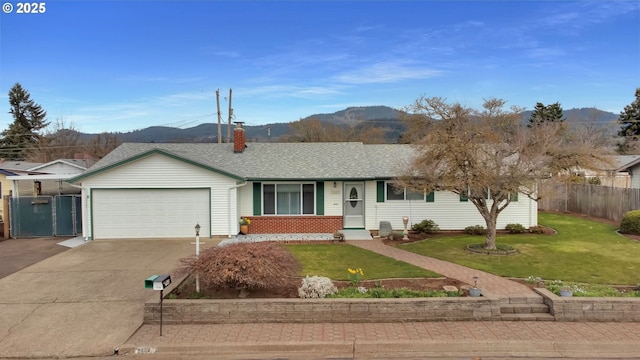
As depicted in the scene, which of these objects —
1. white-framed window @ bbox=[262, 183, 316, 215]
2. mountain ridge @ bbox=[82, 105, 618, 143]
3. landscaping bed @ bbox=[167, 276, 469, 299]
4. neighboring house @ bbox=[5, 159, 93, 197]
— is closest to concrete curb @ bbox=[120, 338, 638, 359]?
landscaping bed @ bbox=[167, 276, 469, 299]

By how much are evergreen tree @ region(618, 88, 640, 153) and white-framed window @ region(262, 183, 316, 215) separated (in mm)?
43995

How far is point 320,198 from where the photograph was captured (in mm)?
18531

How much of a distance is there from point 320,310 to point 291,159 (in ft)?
41.8

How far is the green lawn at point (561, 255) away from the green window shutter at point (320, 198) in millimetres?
4531

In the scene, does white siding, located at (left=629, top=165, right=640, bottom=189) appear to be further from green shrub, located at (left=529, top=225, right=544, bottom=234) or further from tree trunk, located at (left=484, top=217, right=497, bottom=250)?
tree trunk, located at (left=484, top=217, right=497, bottom=250)

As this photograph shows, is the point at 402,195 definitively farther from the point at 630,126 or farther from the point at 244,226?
the point at 630,126

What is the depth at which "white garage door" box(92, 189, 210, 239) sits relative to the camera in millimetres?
17125

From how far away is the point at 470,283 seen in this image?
10203 mm

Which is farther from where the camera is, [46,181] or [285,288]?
[46,181]

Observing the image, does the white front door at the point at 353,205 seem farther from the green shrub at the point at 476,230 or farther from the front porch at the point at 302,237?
the green shrub at the point at 476,230

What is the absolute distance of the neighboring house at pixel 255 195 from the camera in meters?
17.1

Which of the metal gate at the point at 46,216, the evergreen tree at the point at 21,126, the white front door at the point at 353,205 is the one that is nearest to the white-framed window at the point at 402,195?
the white front door at the point at 353,205

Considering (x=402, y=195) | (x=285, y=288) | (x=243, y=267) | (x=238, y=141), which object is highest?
(x=238, y=141)

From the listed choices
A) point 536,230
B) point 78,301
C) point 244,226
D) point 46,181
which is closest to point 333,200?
point 244,226
